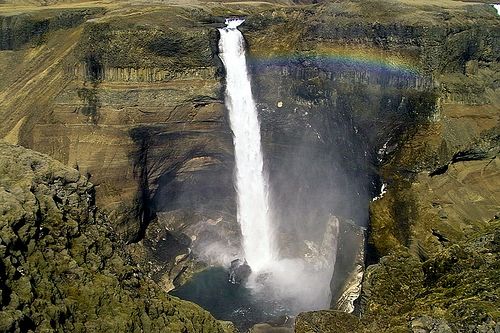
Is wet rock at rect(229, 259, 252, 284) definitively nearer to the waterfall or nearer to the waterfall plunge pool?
the waterfall plunge pool

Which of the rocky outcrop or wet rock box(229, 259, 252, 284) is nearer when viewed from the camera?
the rocky outcrop

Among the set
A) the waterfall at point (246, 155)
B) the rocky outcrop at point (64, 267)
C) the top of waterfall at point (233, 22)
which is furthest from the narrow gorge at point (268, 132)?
the rocky outcrop at point (64, 267)

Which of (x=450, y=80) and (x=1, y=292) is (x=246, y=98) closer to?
(x=450, y=80)

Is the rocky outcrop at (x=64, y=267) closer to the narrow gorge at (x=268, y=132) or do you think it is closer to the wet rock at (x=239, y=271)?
the narrow gorge at (x=268, y=132)

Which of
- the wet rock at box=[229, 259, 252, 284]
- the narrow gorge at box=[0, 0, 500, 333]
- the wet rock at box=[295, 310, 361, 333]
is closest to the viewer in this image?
the wet rock at box=[295, 310, 361, 333]

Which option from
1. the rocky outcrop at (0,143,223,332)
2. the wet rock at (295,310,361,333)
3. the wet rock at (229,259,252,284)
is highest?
the rocky outcrop at (0,143,223,332)

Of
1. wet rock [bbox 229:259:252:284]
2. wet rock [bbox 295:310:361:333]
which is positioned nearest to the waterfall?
wet rock [bbox 229:259:252:284]
